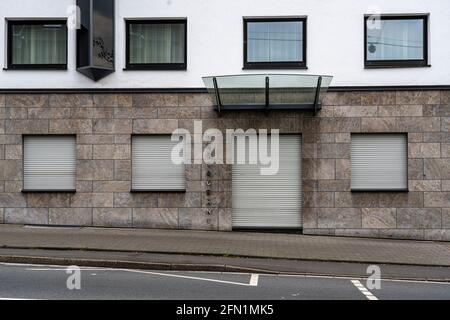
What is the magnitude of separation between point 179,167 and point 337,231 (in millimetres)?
4754

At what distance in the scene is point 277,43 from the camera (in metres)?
17.4

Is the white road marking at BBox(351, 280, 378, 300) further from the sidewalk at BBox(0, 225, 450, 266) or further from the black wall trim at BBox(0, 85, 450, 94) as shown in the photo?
the black wall trim at BBox(0, 85, 450, 94)

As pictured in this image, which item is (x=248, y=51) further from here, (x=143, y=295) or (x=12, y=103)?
(x=143, y=295)

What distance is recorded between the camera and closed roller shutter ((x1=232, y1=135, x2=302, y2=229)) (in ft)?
56.4

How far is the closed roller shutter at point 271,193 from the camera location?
17203 mm

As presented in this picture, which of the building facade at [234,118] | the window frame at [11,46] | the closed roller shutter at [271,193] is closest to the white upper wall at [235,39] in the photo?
the building facade at [234,118]

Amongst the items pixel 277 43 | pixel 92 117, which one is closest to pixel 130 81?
pixel 92 117

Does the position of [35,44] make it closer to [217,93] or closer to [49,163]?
[49,163]

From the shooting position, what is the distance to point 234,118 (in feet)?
56.2

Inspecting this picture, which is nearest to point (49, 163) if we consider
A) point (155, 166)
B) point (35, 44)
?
point (155, 166)

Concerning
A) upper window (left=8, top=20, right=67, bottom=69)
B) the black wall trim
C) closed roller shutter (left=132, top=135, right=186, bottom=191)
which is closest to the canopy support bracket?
the black wall trim

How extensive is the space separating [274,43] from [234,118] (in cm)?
245

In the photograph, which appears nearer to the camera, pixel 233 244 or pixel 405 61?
pixel 233 244

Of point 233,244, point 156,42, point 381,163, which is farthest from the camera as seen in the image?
point 156,42
